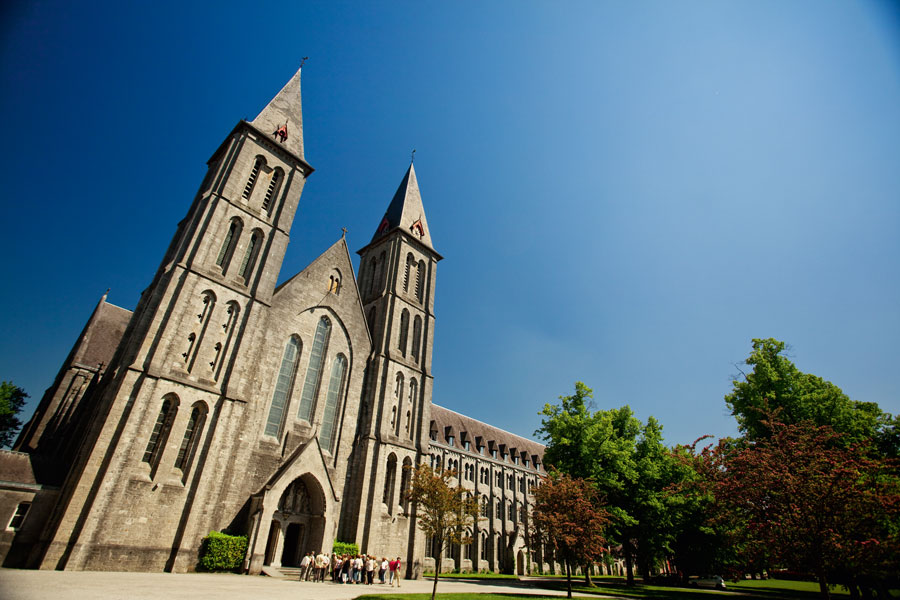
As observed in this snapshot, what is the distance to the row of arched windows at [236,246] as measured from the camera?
24.7m

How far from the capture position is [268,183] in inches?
1119

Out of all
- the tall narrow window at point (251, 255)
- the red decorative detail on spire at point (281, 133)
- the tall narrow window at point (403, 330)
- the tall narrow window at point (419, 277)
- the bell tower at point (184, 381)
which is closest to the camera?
the bell tower at point (184, 381)

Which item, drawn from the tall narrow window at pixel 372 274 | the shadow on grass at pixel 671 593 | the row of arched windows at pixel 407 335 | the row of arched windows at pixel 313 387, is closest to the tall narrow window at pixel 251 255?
the row of arched windows at pixel 313 387

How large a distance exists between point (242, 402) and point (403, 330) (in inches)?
537

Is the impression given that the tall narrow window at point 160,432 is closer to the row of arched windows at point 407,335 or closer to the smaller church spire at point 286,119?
the row of arched windows at point 407,335

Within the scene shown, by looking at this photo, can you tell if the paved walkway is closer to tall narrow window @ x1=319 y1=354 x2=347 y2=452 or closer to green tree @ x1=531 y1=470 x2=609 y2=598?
tall narrow window @ x1=319 y1=354 x2=347 y2=452

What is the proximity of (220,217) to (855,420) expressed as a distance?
124 ft

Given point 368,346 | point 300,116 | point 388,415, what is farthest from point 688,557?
point 300,116

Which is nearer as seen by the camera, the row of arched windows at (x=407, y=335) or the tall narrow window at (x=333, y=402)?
the tall narrow window at (x=333, y=402)

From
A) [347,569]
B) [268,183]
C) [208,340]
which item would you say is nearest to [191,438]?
[208,340]

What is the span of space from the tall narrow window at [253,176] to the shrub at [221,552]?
19.5 metres

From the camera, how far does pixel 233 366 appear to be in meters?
22.6

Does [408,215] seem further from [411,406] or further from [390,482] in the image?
[390,482]

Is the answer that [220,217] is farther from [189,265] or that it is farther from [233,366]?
[233,366]
